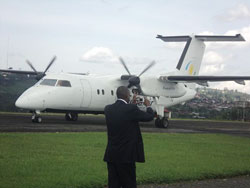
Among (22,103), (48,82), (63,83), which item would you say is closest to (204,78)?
(63,83)

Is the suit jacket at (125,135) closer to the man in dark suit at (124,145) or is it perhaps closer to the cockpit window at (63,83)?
the man in dark suit at (124,145)

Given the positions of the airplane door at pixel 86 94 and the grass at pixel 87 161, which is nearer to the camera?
the grass at pixel 87 161

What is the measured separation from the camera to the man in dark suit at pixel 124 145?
20.6 feet

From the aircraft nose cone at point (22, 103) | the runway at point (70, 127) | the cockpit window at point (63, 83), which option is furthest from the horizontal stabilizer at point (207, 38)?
the aircraft nose cone at point (22, 103)

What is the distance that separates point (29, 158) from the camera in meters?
10.3

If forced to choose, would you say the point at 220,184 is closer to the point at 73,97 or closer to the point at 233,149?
the point at 233,149

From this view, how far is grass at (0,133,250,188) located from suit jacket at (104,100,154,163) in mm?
2152

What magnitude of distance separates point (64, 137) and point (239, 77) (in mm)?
15669

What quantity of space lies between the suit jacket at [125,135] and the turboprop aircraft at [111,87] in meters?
15.8

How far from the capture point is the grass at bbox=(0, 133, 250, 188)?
28.0 ft

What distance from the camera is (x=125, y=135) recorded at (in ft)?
20.8

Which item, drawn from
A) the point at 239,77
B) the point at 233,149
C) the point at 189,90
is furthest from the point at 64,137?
the point at 189,90

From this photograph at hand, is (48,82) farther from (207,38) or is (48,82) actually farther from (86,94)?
(207,38)

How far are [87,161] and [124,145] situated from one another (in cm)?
453
